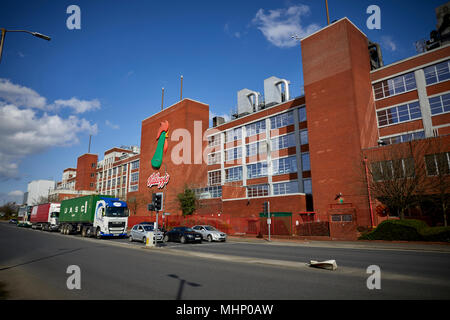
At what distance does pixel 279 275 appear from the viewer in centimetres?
876

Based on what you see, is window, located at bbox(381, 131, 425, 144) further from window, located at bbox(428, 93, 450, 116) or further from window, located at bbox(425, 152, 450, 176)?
window, located at bbox(425, 152, 450, 176)

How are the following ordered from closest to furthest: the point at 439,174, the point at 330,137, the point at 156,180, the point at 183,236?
the point at 439,174
the point at 183,236
the point at 330,137
the point at 156,180

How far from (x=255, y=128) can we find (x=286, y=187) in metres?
11.4

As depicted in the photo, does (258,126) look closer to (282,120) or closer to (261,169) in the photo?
(282,120)

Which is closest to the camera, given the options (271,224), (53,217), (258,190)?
(271,224)

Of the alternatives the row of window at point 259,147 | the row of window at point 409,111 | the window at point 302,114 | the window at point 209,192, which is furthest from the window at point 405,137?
the window at point 209,192

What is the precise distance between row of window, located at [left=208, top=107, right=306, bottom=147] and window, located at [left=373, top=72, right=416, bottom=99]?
29.7 feet

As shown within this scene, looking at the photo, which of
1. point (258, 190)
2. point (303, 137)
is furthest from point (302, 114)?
point (258, 190)

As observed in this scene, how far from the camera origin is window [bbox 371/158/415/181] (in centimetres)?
2455

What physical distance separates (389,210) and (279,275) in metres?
23.9

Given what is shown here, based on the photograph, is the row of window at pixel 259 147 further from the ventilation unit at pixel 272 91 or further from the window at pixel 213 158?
the ventilation unit at pixel 272 91

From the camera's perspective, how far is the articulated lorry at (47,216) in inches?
1515

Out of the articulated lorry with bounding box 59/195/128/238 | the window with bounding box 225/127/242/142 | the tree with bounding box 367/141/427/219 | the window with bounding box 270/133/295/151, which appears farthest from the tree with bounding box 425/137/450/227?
the articulated lorry with bounding box 59/195/128/238

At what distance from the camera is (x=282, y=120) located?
133 ft
